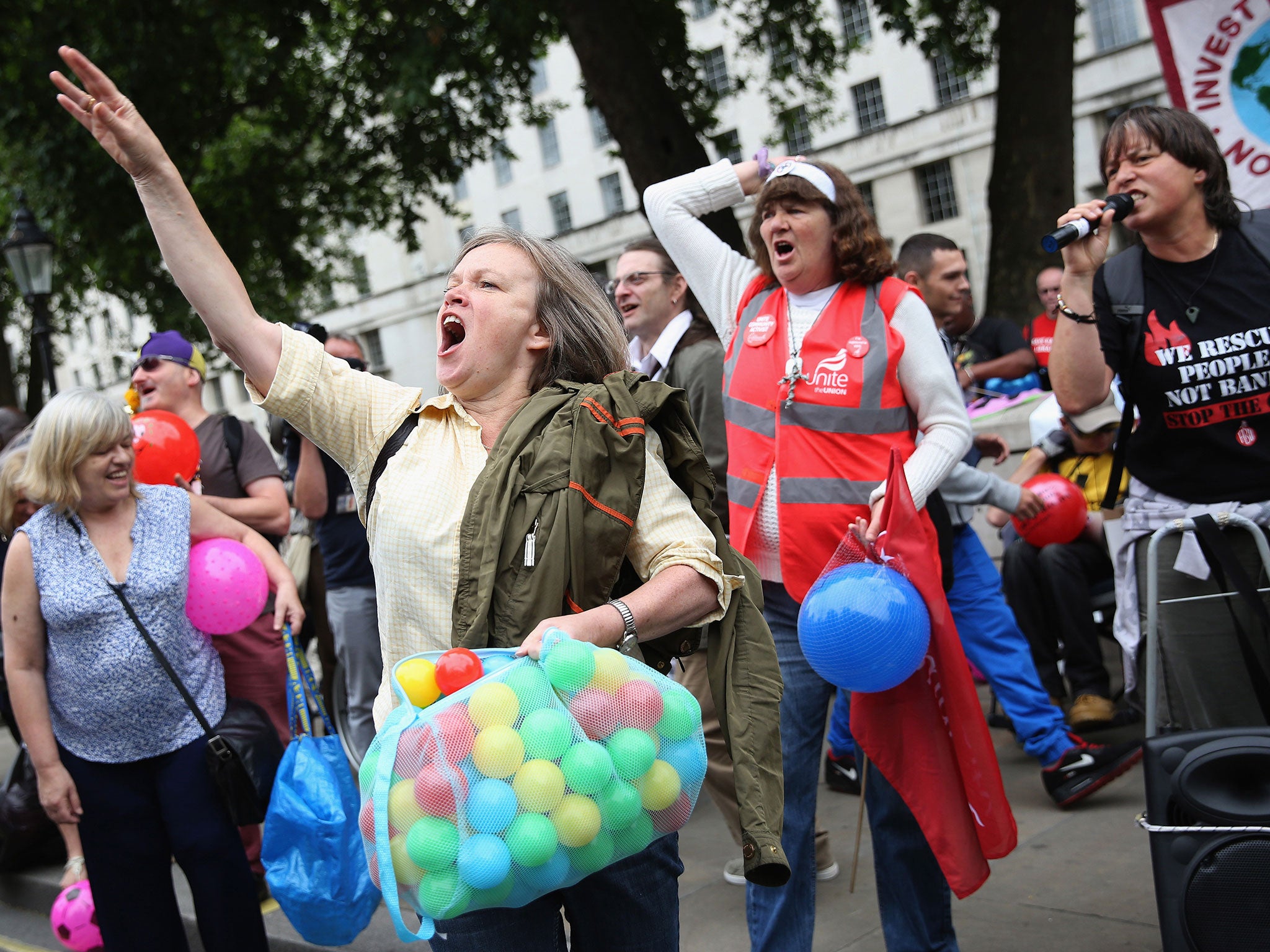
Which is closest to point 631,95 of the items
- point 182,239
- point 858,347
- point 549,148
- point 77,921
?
point 858,347

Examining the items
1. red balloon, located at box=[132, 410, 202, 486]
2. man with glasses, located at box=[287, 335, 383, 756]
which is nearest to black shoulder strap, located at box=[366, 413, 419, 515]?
red balloon, located at box=[132, 410, 202, 486]

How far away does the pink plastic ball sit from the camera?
432 cm

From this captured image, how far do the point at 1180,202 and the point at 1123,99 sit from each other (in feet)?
103

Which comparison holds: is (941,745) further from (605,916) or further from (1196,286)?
(1196,286)

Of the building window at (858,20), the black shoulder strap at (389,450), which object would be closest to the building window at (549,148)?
the building window at (858,20)

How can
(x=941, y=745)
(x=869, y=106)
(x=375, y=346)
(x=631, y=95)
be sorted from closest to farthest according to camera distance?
(x=941, y=745) → (x=631, y=95) → (x=869, y=106) → (x=375, y=346)

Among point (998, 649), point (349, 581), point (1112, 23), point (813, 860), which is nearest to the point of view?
point (813, 860)

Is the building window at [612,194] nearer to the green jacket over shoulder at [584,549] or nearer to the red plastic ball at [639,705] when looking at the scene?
the green jacket over shoulder at [584,549]

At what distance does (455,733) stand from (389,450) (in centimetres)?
68

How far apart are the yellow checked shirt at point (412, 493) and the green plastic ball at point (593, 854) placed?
1.53 ft

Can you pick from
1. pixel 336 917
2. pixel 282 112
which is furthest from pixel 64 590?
pixel 282 112

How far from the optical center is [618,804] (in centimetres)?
169

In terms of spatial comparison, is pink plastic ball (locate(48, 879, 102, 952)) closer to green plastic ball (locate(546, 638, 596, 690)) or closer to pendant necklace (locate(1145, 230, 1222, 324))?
green plastic ball (locate(546, 638, 596, 690))

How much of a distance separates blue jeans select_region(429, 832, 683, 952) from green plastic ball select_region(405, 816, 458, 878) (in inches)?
16.2
